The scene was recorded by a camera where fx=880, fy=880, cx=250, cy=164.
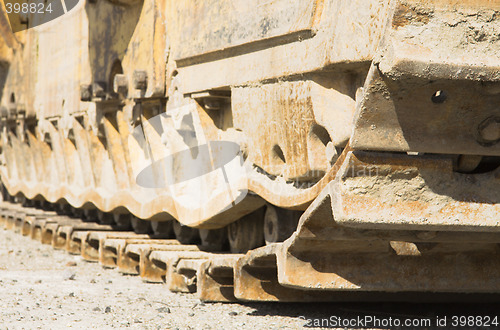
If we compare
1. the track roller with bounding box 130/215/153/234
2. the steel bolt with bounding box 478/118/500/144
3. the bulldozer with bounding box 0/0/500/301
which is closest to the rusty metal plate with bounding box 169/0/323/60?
the bulldozer with bounding box 0/0/500/301

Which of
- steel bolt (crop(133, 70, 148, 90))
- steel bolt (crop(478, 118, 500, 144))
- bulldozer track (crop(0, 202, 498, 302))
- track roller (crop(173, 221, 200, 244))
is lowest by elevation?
bulldozer track (crop(0, 202, 498, 302))

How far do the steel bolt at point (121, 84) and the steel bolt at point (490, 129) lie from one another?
4.47 metres

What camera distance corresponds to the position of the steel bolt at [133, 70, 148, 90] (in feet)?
23.6

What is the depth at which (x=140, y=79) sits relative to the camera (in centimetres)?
719

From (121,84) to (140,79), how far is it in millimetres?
557

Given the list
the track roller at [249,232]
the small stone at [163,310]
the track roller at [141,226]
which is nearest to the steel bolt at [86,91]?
the track roller at [141,226]

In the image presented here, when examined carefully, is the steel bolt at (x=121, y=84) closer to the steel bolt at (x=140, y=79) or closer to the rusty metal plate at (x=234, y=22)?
the steel bolt at (x=140, y=79)

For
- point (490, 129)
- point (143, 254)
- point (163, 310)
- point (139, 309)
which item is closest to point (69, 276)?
point (143, 254)

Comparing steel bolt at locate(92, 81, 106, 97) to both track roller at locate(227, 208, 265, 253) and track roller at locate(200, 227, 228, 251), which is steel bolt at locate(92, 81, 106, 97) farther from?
track roller at locate(227, 208, 265, 253)

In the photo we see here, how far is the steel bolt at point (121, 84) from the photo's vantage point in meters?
7.71

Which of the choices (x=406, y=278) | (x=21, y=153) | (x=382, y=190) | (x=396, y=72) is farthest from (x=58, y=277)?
(x=21, y=153)

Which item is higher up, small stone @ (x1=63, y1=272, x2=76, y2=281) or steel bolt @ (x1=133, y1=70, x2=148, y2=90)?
steel bolt @ (x1=133, y1=70, x2=148, y2=90)

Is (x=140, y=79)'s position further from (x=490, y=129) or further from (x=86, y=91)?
(x=490, y=129)

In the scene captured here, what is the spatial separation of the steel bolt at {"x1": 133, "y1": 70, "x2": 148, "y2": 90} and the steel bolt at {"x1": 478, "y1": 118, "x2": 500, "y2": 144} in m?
3.92
